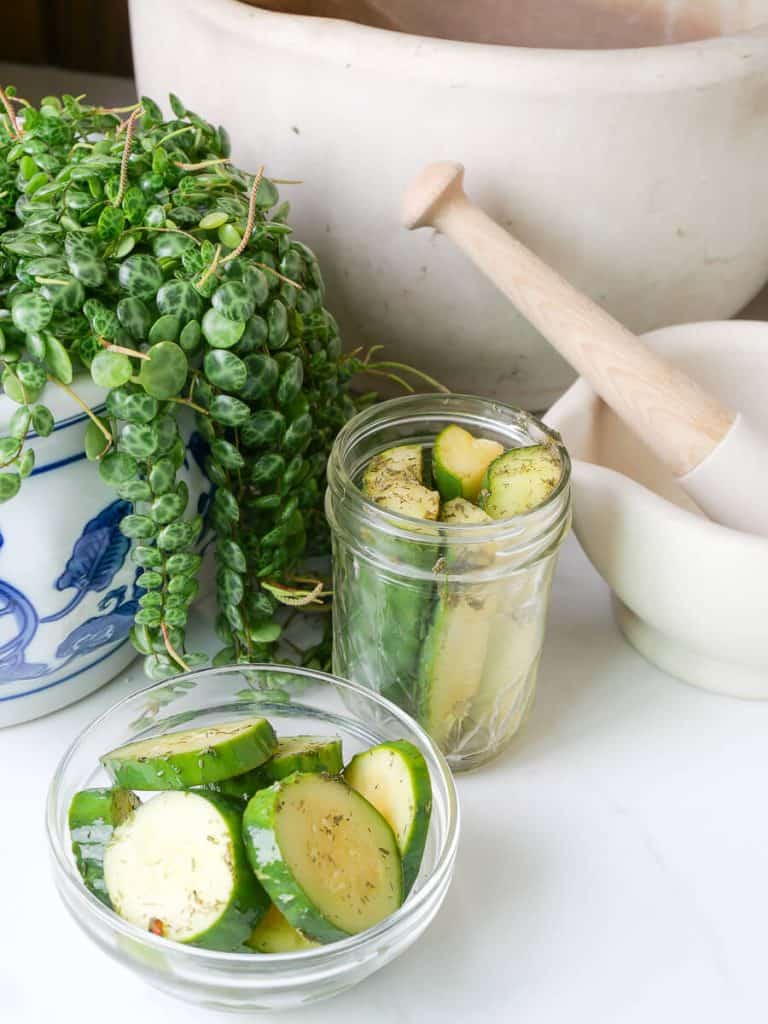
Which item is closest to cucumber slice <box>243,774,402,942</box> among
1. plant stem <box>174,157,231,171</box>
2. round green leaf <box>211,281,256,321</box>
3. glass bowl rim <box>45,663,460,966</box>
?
glass bowl rim <box>45,663,460,966</box>

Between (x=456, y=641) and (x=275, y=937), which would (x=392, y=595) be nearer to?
(x=456, y=641)

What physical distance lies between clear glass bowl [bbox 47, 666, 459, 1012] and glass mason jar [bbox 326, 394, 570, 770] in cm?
4

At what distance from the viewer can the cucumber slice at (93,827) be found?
1.76 ft

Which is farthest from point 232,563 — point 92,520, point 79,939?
point 79,939

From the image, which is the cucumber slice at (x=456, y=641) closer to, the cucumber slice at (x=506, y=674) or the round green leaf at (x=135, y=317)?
the cucumber slice at (x=506, y=674)

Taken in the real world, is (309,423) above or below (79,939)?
above

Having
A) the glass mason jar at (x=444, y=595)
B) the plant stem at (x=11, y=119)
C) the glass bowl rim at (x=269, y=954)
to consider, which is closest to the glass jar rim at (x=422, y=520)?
the glass mason jar at (x=444, y=595)

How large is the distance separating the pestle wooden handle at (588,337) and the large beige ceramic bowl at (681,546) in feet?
0.12

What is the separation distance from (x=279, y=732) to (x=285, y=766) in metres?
0.07

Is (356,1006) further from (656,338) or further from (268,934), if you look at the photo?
(656,338)

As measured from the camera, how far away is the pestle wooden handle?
67 cm

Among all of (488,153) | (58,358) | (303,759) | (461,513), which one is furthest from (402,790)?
(488,153)

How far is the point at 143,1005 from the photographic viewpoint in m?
0.54

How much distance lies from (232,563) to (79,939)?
20cm
